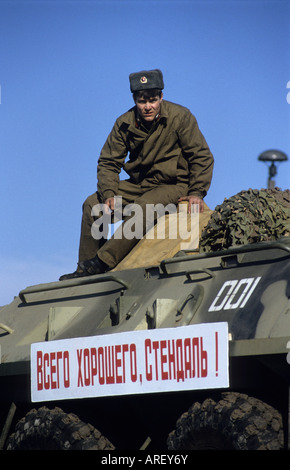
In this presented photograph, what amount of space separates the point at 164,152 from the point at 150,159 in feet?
0.56

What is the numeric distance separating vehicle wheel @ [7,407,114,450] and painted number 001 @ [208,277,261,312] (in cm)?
155

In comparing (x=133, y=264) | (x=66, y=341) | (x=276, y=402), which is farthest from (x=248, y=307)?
(x=133, y=264)

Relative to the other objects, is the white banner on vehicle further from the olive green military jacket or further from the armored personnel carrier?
the olive green military jacket

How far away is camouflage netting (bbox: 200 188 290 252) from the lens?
885 centimetres

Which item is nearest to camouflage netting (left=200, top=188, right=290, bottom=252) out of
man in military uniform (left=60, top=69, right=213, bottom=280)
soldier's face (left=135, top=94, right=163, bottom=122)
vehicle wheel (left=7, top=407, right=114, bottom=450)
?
man in military uniform (left=60, top=69, right=213, bottom=280)

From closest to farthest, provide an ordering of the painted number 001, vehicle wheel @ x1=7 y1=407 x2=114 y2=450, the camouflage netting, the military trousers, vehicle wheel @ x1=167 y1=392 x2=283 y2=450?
vehicle wheel @ x1=167 y1=392 x2=283 y2=450, the painted number 001, vehicle wheel @ x1=7 y1=407 x2=114 y2=450, the camouflage netting, the military trousers

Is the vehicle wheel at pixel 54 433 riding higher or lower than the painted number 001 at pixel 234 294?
lower

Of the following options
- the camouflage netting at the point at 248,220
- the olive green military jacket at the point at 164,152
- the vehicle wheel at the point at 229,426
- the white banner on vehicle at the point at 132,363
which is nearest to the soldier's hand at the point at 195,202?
the olive green military jacket at the point at 164,152

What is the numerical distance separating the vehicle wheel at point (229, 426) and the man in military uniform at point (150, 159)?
126 inches

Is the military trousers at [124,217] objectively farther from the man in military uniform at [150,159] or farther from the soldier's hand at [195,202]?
the soldier's hand at [195,202]

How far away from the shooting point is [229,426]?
717 cm

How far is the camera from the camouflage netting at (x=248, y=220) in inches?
348

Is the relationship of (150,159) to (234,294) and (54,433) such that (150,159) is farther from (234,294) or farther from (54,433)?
(54,433)
